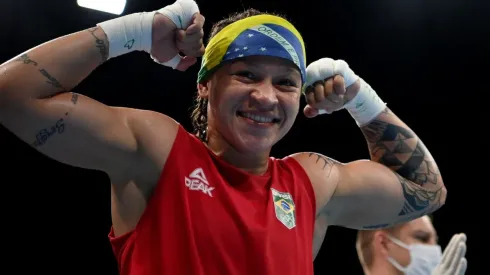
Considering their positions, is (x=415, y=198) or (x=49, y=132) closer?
(x=49, y=132)

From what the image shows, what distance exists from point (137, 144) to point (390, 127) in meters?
0.80

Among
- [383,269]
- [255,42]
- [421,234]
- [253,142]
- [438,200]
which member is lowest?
[383,269]

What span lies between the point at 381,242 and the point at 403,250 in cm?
11

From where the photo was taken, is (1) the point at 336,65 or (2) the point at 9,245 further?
(2) the point at 9,245

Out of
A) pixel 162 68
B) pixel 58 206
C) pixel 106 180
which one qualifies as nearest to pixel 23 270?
pixel 58 206

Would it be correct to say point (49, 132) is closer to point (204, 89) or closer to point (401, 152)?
point (204, 89)

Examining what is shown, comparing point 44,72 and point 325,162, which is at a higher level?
point 44,72

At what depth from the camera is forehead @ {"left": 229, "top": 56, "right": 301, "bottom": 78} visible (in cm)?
130

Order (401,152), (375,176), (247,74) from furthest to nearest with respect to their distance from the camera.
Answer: (401,152) < (375,176) < (247,74)

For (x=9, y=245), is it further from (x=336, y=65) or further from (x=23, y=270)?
(x=336, y=65)

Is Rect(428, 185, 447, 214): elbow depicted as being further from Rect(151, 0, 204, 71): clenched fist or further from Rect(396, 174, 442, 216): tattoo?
Rect(151, 0, 204, 71): clenched fist

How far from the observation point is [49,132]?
3.51ft

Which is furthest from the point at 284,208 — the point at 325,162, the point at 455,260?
the point at 455,260

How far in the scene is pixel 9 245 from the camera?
12.4ft
